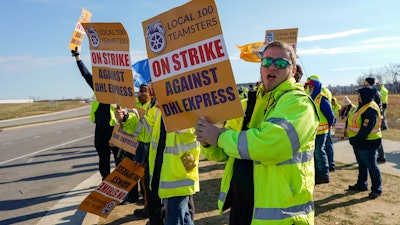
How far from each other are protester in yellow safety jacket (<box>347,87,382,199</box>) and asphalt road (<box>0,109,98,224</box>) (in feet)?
16.5

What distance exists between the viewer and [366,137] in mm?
6551

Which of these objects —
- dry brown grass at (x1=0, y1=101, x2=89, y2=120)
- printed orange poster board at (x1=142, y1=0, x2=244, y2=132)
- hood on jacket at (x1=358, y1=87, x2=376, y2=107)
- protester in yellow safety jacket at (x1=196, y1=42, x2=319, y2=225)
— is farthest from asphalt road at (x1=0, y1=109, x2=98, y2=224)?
dry brown grass at (x1=0, y1=101, x2=89, y2=120)

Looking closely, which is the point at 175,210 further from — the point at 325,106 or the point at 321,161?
the point at 325,106

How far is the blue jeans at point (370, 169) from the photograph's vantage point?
20.8 ft

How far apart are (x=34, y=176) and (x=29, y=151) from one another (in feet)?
15.7

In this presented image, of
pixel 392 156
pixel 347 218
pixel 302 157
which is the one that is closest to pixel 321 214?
pixel 347 218

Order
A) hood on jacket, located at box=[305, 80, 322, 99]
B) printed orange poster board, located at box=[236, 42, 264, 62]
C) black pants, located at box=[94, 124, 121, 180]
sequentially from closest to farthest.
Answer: black pants, located at box=[94, 124, 121, 180] < hood on jacket, located at box=[305, 80, 322, 99] < printed orange poster board, located at box=[236, 42, 264, 62]

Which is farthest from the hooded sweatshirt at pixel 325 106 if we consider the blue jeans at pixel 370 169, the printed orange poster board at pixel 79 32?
the printed orange poster board at pixel 79 32

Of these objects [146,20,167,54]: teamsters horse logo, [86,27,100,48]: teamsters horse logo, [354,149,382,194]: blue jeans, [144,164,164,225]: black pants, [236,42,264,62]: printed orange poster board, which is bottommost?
[354,149,382,194]: blue jeans

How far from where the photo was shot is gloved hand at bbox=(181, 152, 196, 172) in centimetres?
378

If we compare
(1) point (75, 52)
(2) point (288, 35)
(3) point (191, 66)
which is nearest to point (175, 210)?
(3) point (191, 66)

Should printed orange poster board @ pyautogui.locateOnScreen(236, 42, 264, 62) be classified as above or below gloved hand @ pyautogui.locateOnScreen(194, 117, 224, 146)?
above

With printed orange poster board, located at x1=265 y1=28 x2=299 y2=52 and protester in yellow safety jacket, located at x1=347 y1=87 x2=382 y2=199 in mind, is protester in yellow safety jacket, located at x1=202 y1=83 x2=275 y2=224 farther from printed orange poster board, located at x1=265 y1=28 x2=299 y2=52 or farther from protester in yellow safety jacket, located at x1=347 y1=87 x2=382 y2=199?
printed orange poster board, located at x1=265 y1=28 x2=299 y2=52

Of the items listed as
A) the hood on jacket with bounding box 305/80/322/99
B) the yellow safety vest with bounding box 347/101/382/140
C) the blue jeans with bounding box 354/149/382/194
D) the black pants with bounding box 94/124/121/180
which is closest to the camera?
the blue jeans with bounding box 354/149/382/194
